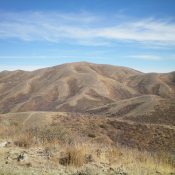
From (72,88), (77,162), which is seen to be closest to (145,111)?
(77,162)

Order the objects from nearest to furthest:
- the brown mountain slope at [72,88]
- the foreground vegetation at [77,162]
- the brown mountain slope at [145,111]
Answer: the foreground vegetation at [77,162]
the brown mountain slope at [145,111]
the brown mountain slope at [72,88]

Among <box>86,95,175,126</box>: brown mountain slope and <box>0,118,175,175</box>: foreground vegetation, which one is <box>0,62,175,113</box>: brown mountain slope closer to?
<box>86,95,175,126</box>: brown mountain slope

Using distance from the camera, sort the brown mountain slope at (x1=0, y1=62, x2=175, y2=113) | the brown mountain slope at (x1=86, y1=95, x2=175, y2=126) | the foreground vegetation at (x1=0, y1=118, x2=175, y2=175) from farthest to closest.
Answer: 1. the brown mountain slope at (x1=0, y1=62, x2=175, y2=113)
2. the brown mountain slope at (x1=86, y1=95, x2=175, y2=126)
3. the foreground vegetation at (x1=0, y1=118, x2=175, y2=175)

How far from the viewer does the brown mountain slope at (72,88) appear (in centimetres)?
8950

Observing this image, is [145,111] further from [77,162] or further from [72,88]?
[72,88]

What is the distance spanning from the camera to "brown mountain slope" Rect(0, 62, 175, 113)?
3524 inches

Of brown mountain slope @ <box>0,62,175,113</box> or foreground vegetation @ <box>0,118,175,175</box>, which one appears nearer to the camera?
foreground vegetation @ <box>0,118,175,175</box>

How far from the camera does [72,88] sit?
107 m

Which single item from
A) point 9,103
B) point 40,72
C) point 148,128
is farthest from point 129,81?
point 148,128

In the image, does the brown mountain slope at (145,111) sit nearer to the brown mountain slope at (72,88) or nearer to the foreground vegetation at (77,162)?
the brown mountain slope at (72,88)

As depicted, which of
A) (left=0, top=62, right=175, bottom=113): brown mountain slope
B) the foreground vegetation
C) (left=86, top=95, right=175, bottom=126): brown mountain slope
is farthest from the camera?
(left=0, top=62, right=175, bottom=113): brown mountain slope

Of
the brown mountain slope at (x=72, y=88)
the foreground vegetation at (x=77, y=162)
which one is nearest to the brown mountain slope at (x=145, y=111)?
the brown mountain slope at (x=72, y=88)

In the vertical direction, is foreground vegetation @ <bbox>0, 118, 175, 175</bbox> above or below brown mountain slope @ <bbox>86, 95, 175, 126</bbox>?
above

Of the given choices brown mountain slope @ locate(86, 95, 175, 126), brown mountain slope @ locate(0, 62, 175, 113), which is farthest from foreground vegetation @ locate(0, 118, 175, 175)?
brown mountain slope @ locate(0, 62, 175, 113)
